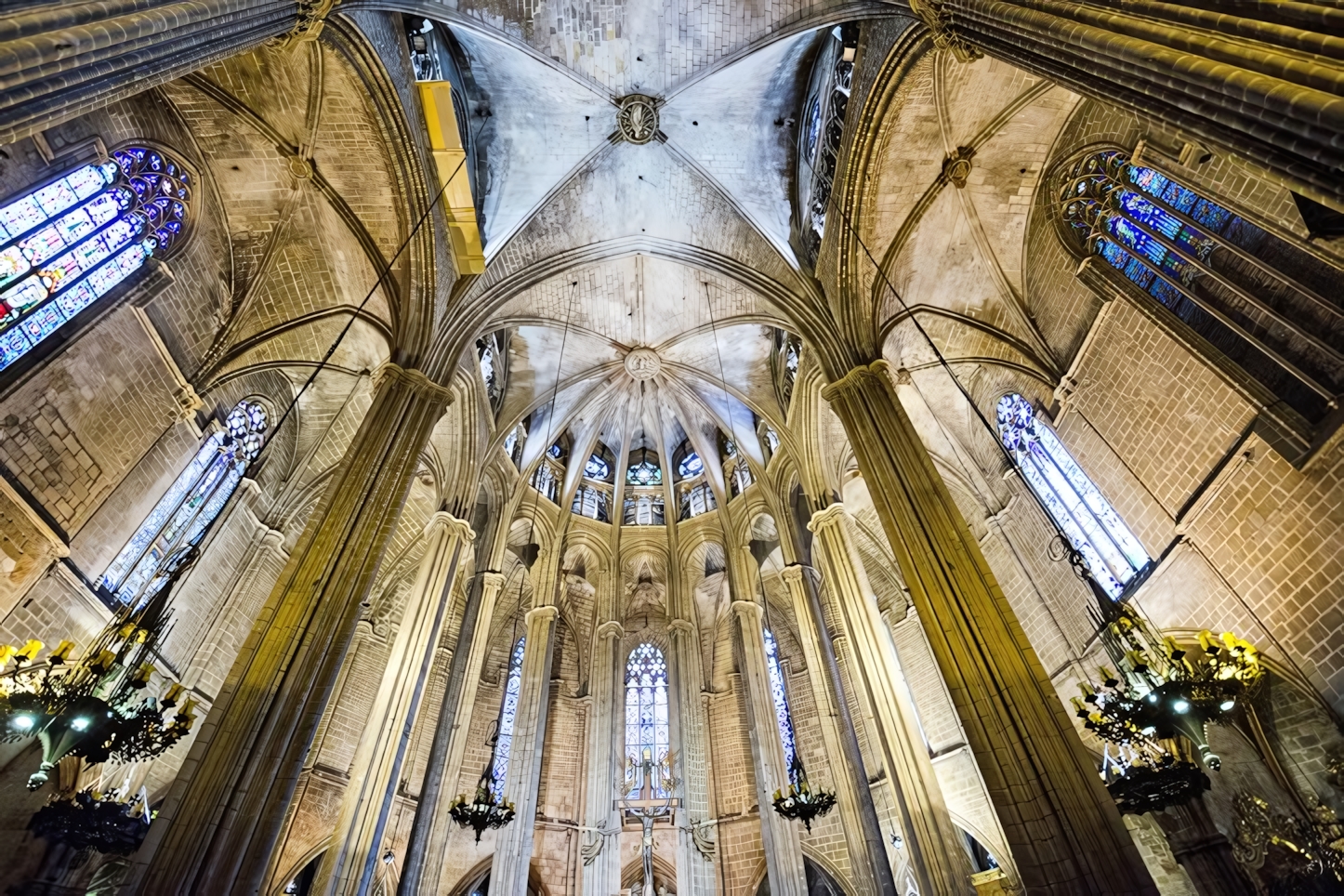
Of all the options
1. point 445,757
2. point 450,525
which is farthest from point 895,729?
point 450,525

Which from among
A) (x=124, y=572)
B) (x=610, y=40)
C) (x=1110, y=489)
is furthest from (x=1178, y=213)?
(x=124, y=572)

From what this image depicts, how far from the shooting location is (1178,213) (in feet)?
29.5

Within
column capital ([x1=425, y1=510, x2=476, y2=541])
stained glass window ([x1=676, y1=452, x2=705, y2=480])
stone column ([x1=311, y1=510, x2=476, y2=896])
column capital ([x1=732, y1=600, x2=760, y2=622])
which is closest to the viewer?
stone column ([x1=311, y1=510, x2=476, y2=896])

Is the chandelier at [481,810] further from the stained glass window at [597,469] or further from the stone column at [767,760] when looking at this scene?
the stained glass window at [597,469]

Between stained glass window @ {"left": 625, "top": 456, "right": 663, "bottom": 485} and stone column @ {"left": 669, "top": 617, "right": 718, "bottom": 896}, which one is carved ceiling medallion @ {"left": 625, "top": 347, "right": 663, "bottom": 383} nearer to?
stained glass window @ {"left": 625, "top": 456, "right": 663, "bottom": 485}

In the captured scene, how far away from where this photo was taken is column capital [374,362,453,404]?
10352mm

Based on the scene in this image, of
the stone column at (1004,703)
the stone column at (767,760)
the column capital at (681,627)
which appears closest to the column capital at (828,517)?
the stone column at (767,760)

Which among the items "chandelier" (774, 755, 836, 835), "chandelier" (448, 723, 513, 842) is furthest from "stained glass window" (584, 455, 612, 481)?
"chandelier" (774, 755, 836, 835)

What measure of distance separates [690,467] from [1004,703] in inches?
551

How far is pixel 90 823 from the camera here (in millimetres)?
7871

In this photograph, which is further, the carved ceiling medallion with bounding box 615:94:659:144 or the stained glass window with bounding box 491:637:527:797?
the stained glass window with bounding box 491:637:527:797

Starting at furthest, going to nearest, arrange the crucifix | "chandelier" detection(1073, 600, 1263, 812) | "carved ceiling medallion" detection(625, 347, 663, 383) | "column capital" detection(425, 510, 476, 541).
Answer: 1. "carved ceiling medallion" detection(625, 347, 663, 383)
2. the crucifix
3. "column capital" detection(425, 510, 476, 541)
4. "chandelier" detection(1073, 600, 1263, 812)

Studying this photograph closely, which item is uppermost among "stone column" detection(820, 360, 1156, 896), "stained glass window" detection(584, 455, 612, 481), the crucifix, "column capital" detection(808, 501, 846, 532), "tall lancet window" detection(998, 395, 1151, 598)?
"stained glass window" detection(584, 455, 612, 481)

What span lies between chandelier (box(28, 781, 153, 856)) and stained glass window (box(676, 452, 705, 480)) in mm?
14269
